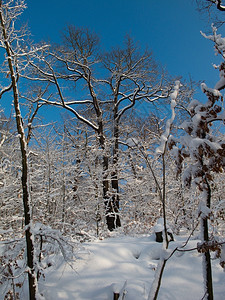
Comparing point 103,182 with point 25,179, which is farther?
point 103,182

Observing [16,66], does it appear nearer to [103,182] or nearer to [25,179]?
[25,179]

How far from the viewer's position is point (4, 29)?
359 cm

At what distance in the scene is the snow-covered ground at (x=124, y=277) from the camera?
3.12 metres

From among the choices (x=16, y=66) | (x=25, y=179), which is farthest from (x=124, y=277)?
(x=16, y=66)

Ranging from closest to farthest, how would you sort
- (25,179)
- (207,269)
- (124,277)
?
1. (207,269)
2. (25,179)
3. (124,277)

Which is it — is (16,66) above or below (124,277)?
above

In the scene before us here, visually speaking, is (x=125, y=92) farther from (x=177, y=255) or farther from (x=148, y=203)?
(x=177, y=255)

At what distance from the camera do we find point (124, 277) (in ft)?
11.8

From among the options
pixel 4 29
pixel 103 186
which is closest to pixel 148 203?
pixel 103 186

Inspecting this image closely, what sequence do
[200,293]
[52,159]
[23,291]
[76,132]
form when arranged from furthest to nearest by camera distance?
[76,132] < [52,159] < [23,291] < [200,293]

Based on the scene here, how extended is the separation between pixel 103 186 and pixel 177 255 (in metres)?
6.17

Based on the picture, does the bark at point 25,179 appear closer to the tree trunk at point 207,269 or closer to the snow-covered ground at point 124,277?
the snow-covered ground at point 124,277

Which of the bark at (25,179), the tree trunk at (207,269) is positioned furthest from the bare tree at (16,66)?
the tree trunk at (207,269)

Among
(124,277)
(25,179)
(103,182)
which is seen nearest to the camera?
(25,179)
